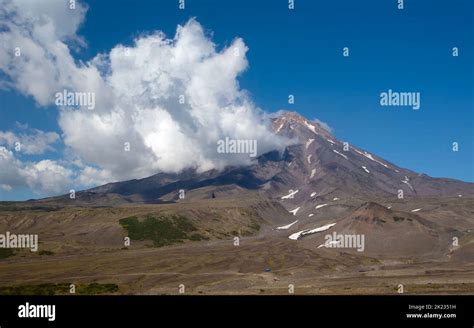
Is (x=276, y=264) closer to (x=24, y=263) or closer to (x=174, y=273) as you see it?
(x=174, y=273)
